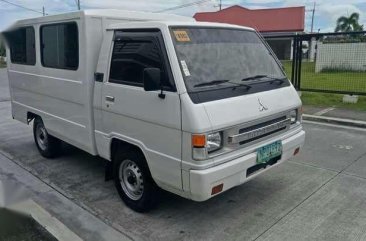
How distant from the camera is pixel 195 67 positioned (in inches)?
137

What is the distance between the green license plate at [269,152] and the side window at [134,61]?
3.87 ft

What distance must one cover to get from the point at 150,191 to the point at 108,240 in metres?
0.65

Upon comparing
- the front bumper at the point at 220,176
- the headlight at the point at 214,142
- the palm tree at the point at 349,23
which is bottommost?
the front bumper at the point at 220,176

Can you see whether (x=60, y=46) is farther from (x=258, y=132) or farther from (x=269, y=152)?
(x=269, y=152)

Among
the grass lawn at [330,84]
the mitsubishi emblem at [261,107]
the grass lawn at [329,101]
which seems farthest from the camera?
the grass lawn at [330,84]

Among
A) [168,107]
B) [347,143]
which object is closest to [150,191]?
[168,107]

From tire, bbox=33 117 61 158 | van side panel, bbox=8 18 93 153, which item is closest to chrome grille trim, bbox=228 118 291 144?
van side panel, bbox=8 18 93 153

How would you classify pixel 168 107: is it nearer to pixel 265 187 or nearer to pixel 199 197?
pixel 199 197

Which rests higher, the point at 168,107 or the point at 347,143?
the point at 168,107

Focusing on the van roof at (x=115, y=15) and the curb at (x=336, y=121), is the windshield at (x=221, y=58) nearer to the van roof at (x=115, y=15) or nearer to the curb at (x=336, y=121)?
the van roof at (x=115, y=15)

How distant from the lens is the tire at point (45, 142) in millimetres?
5742

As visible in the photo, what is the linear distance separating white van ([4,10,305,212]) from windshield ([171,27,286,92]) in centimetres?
1

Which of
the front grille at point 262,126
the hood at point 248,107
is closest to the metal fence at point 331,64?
the hood at point 248,107

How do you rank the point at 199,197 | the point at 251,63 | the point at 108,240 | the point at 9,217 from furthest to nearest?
the point at 251,63 → the point at 108,240 → the point at 199,197 → the point at 9,217
